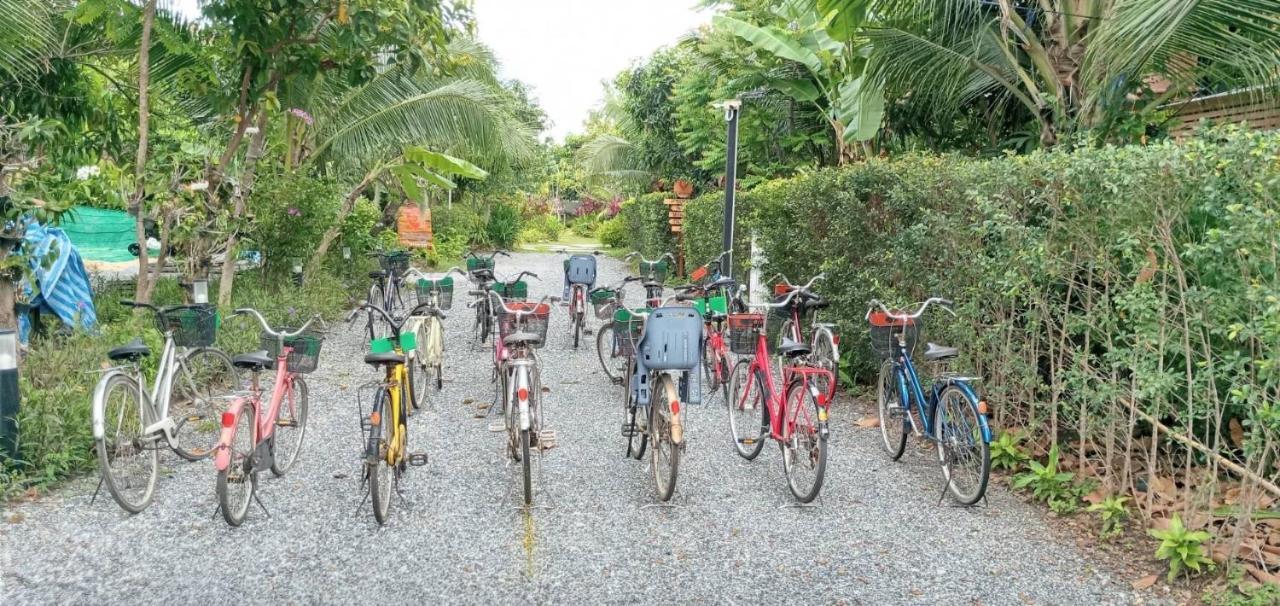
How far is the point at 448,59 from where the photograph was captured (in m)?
9.57

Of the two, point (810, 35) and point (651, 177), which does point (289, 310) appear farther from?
point (651, 177)

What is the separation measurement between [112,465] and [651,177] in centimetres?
2107

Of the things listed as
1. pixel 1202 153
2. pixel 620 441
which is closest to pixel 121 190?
pixel 620 441

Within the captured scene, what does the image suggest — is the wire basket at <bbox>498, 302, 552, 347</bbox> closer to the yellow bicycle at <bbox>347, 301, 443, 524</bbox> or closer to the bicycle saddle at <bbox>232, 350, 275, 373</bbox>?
the yellow bicycle at <bbox>347, 301, 443, 524</bbox>

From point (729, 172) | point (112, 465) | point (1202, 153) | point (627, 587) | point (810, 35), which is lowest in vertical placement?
point (627, 587)

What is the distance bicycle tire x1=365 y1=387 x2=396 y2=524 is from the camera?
4254 millimetres

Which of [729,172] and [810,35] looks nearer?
[729,172]

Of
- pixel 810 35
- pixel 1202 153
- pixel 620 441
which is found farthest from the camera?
pixel 810 35

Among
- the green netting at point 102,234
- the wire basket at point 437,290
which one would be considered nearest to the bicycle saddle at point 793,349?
the wire basket at point 437,290

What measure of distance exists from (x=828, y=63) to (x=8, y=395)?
34.0 feet

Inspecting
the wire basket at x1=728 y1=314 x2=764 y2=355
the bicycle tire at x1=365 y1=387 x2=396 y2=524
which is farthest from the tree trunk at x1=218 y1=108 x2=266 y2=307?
the wire basket at x1=728 y1=314 x2=764 y2=355

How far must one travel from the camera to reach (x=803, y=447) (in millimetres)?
5035

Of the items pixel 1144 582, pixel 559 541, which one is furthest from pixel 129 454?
pixel 1144 582

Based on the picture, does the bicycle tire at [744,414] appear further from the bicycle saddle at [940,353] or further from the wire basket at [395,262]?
the wire basket at [395,262]
